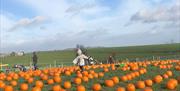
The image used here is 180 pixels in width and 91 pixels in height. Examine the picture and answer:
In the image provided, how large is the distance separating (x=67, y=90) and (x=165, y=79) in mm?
4476

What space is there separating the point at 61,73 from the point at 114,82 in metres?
6.57

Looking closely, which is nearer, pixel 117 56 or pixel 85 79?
pixel 85 79

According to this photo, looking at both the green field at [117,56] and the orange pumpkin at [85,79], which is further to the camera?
the green field at [117,56]

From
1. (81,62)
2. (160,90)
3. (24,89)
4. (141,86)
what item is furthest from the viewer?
(81,62)

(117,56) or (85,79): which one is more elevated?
(85,79)

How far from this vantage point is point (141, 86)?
15.2 m

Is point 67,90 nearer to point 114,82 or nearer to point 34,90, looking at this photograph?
point 34,90

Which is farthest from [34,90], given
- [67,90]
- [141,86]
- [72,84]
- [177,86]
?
[177,86]

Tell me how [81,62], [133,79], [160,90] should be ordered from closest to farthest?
[160,90] < [133,79] < [81,62]

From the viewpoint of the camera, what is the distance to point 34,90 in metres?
15.2

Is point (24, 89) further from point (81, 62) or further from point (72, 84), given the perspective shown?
point (81, 62)

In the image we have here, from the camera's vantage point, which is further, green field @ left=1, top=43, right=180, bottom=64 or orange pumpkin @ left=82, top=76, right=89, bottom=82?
green field @ left=1, top=43, right=180, bottom=64

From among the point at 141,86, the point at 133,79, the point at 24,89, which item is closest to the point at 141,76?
the point at 133,79

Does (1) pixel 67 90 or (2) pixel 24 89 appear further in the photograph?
(2) pixel 24 89
